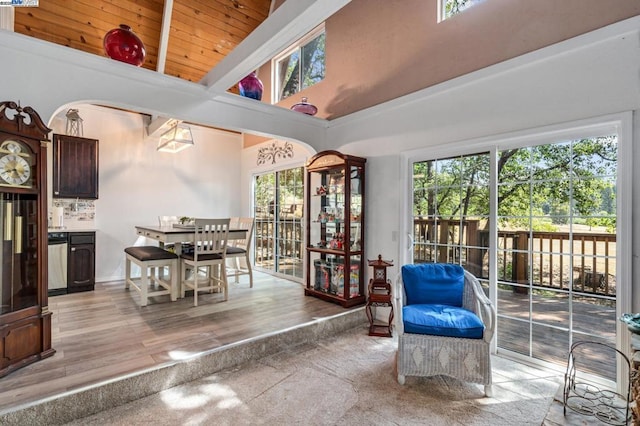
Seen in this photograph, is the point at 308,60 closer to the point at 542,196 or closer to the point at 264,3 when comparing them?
the point at 264,3

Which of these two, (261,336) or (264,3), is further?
(264,3)

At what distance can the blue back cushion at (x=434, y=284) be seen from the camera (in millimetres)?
2766

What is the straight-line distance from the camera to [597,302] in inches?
95.6

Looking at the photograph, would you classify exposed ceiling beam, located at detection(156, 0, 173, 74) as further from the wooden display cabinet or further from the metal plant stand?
the metal plant stand

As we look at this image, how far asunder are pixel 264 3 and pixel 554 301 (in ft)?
19.0

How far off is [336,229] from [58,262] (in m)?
3.89

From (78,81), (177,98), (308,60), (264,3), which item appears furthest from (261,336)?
(264,3)

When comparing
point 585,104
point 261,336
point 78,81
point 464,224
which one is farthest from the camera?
point 464,224

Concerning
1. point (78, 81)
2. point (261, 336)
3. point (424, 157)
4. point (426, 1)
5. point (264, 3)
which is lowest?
point (261, 336)

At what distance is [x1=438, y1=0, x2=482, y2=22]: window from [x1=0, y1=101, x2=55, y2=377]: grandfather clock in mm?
3856

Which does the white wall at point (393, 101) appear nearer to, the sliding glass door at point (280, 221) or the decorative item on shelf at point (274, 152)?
the decorative item on shelf at point (274, 152)

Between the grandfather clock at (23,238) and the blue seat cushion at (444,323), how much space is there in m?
2.87


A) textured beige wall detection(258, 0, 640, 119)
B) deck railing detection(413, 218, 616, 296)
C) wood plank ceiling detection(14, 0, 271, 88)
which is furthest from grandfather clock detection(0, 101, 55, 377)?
deck railing detection(413, 218, 616, 296)

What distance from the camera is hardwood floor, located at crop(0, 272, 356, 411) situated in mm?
2160
